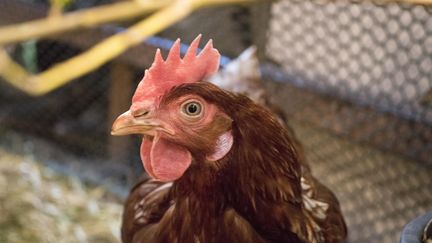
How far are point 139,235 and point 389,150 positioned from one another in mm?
1080

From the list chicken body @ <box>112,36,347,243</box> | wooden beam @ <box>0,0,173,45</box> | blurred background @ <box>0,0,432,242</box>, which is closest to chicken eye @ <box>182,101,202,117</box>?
chicken body @ <box>112,36,347,243</box>

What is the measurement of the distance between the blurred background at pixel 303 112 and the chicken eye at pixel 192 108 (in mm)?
1102

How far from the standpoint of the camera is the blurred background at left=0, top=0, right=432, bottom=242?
2006 millimetres

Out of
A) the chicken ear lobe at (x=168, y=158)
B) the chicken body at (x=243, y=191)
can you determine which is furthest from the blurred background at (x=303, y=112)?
the chicken ear lobe at (x=168, y=158)

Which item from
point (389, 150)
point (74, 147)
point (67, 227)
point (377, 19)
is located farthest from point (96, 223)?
point (377, 19)

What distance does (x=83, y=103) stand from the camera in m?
2.61

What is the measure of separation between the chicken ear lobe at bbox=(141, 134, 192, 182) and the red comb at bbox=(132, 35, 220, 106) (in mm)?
83

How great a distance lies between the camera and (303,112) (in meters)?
2.10

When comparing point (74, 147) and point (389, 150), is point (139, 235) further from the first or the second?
point (74, 147)

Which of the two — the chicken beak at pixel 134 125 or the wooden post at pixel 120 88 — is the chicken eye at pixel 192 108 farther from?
the wooden post at pixel 120 88

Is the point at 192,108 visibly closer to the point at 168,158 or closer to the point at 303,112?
the point at 168,158

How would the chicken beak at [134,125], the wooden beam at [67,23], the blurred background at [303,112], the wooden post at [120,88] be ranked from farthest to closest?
the wooden post at [120,88]
the blurred background at [303,112]
the chicken beak at [134,125]
the wooden beam at [67,23]

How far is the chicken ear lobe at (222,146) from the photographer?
1.02 metres

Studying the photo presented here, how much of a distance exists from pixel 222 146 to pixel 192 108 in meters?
0.09
